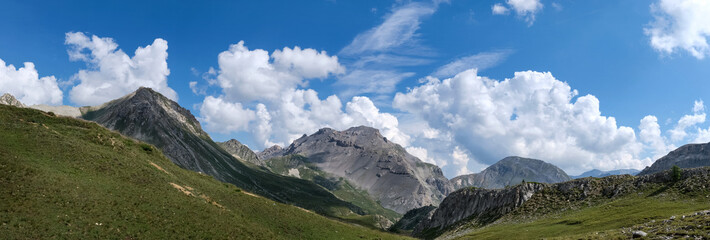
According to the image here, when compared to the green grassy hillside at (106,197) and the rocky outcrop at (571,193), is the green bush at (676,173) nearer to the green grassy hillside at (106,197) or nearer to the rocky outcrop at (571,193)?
the rocky outcrop at (571,193)

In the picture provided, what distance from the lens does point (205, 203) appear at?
2261 inches

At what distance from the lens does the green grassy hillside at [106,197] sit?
129ft

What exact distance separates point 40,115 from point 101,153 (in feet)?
78.1

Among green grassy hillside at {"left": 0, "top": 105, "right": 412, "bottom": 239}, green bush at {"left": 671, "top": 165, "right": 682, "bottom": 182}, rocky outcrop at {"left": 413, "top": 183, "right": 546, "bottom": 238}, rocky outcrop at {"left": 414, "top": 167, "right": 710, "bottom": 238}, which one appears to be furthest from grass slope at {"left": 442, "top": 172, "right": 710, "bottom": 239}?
green grassy hillside at {"left": 0, "top": 105, "right": 412, "bottom": 239}

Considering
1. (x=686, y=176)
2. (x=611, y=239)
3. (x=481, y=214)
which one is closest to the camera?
(x=611, y=239)

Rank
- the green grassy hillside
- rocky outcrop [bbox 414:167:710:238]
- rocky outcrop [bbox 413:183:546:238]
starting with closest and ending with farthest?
the green grassy hillside, rocky outcrop [bbox 414:167:710:238], rocky outcrop [bbox 413:183:546:238]

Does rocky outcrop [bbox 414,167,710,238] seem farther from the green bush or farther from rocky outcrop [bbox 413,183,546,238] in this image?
the green bush

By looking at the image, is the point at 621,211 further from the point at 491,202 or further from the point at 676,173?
the point at 491,202

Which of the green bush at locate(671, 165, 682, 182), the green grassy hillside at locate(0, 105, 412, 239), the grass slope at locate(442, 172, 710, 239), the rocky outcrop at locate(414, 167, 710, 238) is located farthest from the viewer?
the green bush at locate(671, 165, 682, 182)

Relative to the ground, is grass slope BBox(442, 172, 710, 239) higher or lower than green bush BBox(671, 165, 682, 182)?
lower

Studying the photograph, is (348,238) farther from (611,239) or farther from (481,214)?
(481,214)

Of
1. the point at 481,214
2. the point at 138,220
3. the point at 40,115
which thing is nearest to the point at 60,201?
the point at 138,220

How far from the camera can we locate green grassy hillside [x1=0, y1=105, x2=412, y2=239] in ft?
129

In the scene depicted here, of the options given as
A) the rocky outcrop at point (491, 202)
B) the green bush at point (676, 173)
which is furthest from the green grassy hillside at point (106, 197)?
the green bush at point (676, 173)
